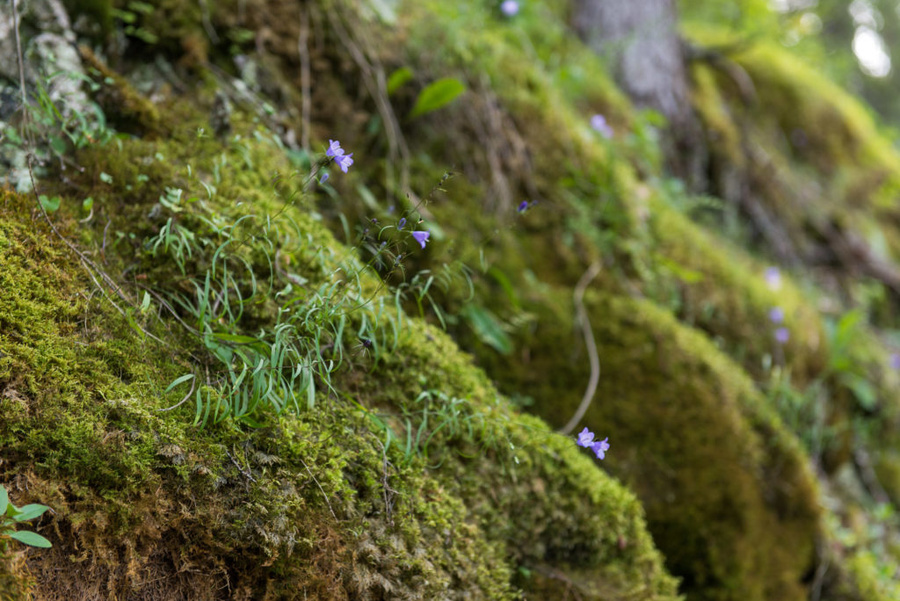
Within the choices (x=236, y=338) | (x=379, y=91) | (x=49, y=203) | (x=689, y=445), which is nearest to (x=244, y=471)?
(x=236, y=338)

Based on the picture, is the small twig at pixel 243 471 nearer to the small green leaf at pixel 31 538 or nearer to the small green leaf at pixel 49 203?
the small green leaf at pixel 31 538

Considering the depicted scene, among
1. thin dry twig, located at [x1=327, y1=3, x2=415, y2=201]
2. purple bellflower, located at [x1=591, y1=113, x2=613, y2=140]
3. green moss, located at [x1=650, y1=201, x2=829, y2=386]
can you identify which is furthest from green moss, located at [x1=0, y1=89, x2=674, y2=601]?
purple bellflower, located at [x1=591, y1=113, x2=613, y2=140]

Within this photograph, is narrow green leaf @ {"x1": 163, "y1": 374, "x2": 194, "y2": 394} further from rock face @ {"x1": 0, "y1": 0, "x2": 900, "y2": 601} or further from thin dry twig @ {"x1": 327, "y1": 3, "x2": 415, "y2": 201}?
thin dry twig @ {"x1": 327, "y1": 3, "x2": 415, "y2": 201}

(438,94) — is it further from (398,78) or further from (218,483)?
(218,483)

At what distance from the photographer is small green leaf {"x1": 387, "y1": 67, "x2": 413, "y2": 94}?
3.08m

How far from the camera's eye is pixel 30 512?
4.21ft

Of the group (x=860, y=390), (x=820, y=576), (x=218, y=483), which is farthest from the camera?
(x=860, y=390)

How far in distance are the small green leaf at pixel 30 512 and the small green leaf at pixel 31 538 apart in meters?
0.03

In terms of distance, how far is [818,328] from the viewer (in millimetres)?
4293

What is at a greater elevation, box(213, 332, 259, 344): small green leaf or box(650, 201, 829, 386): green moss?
box(213, 332, 259, 344): small green leaf

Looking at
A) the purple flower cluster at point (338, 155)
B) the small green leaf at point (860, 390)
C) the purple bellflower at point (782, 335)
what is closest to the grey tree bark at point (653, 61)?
the purple bellflower at point (782, 335)

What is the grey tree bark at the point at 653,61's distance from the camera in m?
5.28

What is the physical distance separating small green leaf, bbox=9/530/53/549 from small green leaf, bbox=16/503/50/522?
3cm

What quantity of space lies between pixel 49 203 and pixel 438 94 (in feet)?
5.83
